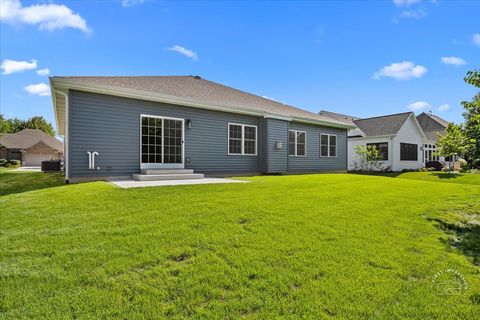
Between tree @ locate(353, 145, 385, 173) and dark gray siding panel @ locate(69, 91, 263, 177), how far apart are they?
13417 millimetres

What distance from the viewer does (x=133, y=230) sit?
3.87 m

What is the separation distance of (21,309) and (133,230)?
170 centimetres

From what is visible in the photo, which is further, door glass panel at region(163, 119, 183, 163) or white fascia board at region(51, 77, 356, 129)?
door glass panel at region(163, 119, 183, 163)

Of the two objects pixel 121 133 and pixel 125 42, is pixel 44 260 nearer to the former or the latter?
pixel 121 133

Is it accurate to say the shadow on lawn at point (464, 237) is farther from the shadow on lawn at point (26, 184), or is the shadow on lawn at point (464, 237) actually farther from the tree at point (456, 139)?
the shadow on lawn at point (26, 184)

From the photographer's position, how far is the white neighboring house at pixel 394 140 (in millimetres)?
21578

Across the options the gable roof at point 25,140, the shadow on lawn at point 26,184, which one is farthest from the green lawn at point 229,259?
the gable roof at point 25,140

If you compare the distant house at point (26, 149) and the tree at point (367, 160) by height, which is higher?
the distant house at point (26, 149)

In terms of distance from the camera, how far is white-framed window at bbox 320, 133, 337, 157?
1527 cm

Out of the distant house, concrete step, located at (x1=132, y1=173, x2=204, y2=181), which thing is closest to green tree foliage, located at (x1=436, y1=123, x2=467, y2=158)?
concrete step, located at (x1=132, y1=173, x2=204, y2=181)

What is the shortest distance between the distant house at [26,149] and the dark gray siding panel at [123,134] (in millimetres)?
36392

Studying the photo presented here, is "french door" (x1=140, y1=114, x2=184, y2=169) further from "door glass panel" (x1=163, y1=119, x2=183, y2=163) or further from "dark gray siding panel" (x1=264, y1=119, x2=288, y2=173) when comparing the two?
"dark gray siding panel" (x1=264, y1=119, x2=288, y2=173)

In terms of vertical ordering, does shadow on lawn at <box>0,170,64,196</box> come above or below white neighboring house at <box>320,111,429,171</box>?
below

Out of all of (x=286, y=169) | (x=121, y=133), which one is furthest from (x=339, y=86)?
(x=121, y=133)
